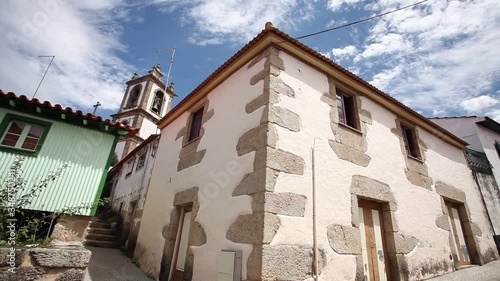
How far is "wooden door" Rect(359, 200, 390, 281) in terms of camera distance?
445cm

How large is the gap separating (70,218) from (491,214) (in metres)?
12.1

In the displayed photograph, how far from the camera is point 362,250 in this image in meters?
4.44

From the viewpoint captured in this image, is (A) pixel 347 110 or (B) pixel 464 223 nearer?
(A) pixel 347 110

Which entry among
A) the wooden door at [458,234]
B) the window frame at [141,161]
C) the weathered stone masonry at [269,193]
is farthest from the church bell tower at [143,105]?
the wooden door at [458,234]

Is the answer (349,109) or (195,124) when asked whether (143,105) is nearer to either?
(195,124)

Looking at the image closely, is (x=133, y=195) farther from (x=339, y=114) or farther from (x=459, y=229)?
(x=459, y=229)

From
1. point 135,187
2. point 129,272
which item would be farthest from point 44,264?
point 135,187

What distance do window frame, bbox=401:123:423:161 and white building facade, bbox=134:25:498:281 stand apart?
0.04m

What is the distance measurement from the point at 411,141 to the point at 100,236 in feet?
38.3

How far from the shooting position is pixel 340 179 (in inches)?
173

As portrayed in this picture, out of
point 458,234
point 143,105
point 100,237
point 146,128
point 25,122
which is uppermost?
point 143,105

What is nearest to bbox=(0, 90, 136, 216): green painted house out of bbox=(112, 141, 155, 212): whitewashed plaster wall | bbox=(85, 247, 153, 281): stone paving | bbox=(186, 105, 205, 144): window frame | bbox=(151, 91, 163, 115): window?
bbox=(85, 247, 153, 281): stone paving

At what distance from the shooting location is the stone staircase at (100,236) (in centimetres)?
892

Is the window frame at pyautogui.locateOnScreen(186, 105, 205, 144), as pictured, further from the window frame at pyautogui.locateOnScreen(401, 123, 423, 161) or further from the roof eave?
the window frame at pyautogui.locateOnScreen(401, 123, 423, 161)
